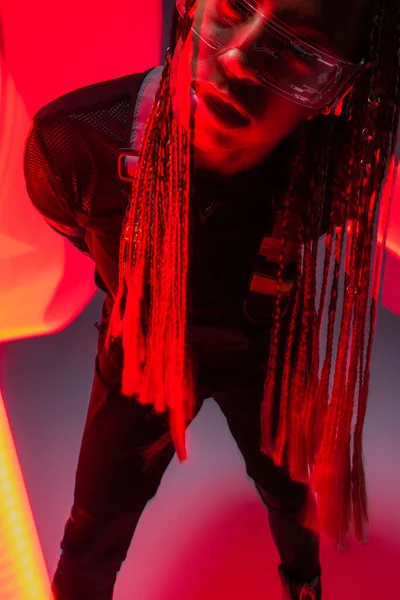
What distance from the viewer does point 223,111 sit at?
0.62 metres

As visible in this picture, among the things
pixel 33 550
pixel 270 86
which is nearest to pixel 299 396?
pixel 270 86

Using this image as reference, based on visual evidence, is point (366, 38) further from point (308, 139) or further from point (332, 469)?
point (332, 469)

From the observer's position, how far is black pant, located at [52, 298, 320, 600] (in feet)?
3.00

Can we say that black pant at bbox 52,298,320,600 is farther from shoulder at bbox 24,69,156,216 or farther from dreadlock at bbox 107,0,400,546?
shoulder at bbox 24,69,156,216

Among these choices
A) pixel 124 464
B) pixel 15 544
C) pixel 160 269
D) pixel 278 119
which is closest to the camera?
pixel 278 119

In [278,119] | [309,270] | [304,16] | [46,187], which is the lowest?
[309,270]

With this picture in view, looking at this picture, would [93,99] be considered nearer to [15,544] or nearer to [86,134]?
[86,134]

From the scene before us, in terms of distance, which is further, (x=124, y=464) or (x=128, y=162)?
(x=124, y=464)

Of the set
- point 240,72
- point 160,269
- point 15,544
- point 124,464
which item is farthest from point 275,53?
point 15,544

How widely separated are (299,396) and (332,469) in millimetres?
135

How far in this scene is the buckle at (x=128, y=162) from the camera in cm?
69

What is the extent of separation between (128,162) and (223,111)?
15 cm

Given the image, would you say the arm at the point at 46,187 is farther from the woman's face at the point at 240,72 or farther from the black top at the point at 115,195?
the woman's face at the point at 240,72

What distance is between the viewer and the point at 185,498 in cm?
145
